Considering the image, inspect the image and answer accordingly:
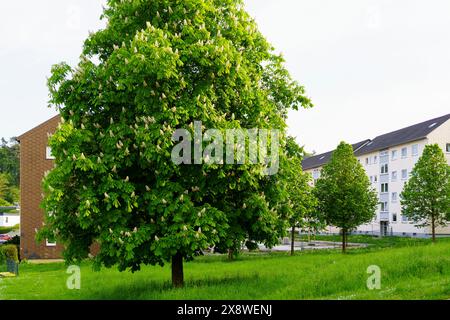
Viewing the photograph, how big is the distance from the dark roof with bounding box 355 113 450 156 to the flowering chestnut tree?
167 feet

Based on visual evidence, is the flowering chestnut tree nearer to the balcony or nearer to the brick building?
the brick building

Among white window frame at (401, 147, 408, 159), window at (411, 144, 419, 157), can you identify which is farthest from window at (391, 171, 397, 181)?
window at (411, 144, 419, 157)

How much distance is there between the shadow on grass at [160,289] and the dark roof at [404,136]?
163ft

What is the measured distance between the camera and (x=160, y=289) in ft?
57.6

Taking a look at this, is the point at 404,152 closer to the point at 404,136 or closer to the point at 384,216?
the point at 404,136

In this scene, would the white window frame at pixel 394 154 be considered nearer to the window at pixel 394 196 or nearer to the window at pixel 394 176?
the window at pixel 394 176

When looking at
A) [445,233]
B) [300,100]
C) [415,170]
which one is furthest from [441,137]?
[300,100]

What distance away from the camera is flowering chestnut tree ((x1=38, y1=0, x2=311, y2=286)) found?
49.1ft

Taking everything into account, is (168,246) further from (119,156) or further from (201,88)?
(201,88)

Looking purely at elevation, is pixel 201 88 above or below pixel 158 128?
above

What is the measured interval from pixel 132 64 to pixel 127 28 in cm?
310

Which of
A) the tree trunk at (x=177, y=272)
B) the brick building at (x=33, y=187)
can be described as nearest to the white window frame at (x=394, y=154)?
the brick building at (x=33, y=187)

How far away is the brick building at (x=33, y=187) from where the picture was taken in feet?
136

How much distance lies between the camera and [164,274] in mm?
23672
